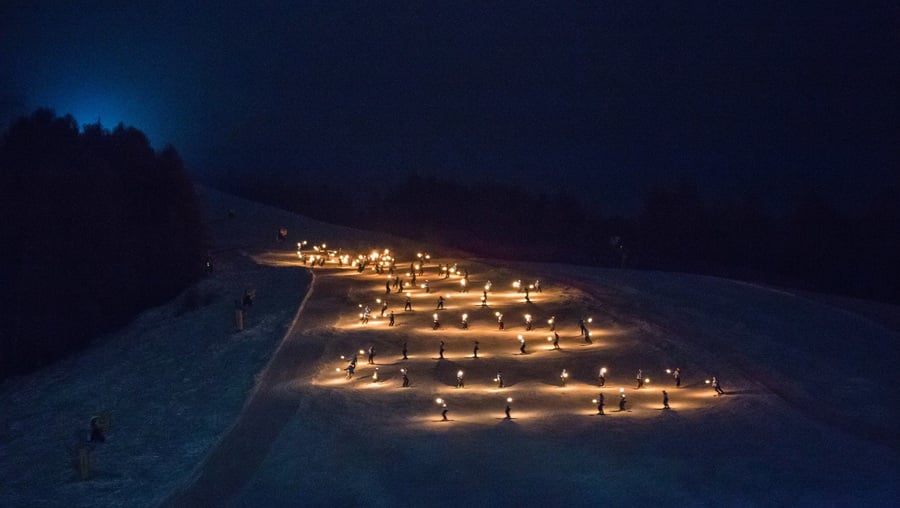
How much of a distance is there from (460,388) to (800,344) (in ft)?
37.8

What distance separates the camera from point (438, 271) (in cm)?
4088

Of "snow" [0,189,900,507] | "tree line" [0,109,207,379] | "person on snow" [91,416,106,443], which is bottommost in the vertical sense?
"person on snow" [91,416,106,443]

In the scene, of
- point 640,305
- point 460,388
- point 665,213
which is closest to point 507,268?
point 640,305

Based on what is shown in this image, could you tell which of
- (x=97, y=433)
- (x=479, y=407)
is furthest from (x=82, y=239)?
(x=479, y=407)

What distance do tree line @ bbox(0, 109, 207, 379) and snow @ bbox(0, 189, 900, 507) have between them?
2.75m

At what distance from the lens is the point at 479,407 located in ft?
69.6

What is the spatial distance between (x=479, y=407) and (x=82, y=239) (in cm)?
2712

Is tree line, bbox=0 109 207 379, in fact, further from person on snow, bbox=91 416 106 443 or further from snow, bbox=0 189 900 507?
person on snow, bbox=91 416 106 443

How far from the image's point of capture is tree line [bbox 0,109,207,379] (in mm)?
37844

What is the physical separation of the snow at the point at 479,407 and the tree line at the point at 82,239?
2.75m

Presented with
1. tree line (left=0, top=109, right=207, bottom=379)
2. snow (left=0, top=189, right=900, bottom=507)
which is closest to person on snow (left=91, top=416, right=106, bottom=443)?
snow (left=0, top=189, right=900, bottom=507)

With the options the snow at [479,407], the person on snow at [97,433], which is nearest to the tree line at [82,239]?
the snow at [479,407]

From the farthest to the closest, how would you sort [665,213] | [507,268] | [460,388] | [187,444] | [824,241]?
[665,213] → [824,241] → [507,268] → [460,388] → [187,444]

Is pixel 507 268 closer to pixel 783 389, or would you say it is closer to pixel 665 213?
pixel 783 389
